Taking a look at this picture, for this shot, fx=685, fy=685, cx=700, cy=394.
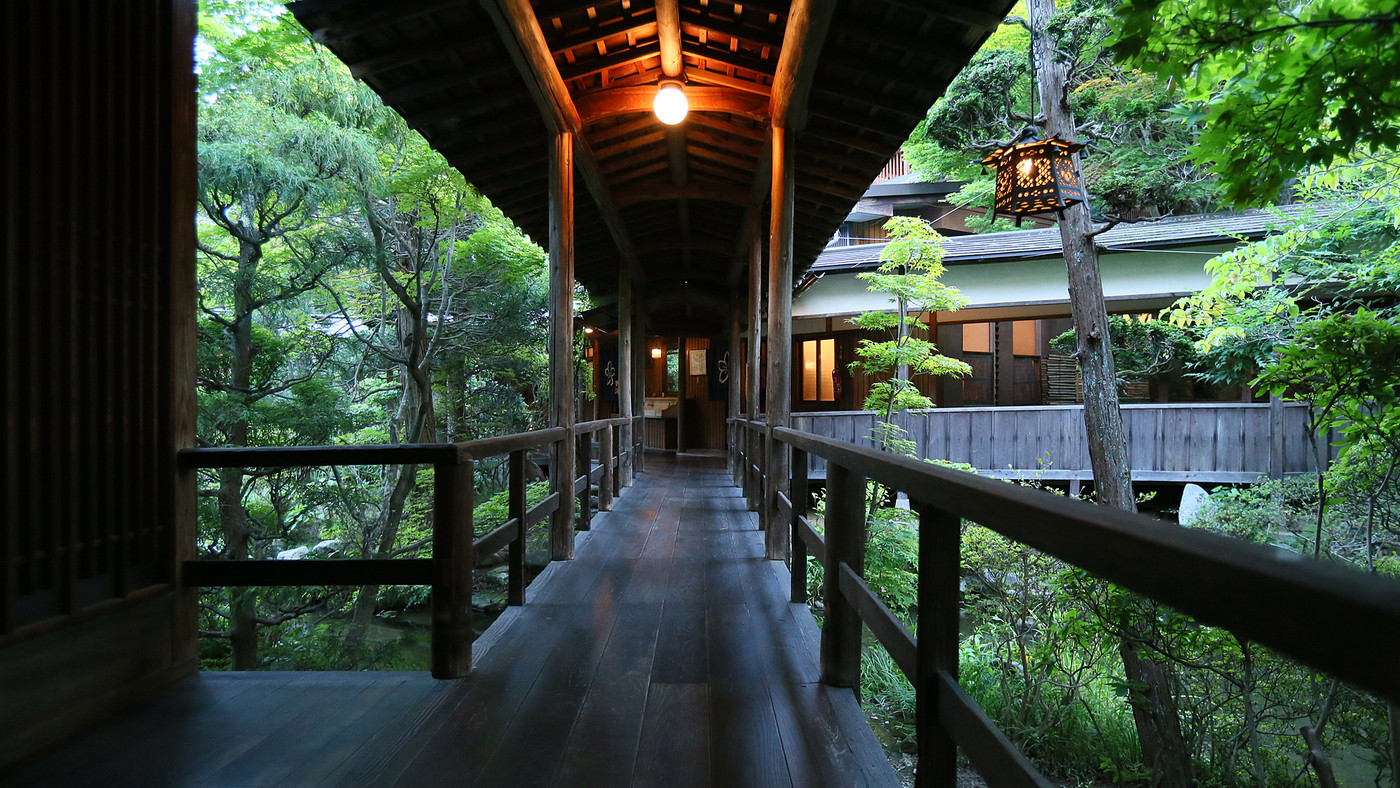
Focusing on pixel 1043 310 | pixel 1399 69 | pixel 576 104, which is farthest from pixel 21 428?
pixel 1043 310

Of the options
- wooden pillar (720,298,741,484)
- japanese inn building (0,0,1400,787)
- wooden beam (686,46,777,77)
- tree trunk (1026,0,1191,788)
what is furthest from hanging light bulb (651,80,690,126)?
wooden pillar (720,298,741,484)

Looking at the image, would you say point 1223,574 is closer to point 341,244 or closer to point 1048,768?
point 1048,768

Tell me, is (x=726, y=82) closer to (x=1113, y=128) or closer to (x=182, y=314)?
(x=182, y=314)

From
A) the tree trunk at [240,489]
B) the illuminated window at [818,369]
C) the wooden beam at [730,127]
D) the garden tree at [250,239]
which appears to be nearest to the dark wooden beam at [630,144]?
the wooden beam at [730,127]

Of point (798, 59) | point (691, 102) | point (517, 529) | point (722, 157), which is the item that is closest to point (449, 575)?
point (517, 529)

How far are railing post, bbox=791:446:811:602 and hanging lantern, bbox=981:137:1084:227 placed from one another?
11.4 ft

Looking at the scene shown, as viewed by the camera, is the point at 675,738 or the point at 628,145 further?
the point at 628,145

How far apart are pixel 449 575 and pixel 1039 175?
5369mm

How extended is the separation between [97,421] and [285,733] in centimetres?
126

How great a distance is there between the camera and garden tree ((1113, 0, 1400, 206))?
6.96 feet

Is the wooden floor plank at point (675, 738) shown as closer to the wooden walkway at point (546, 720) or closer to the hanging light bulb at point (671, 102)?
the wooden walkway at point (546, 720)

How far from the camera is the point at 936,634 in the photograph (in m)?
1.50

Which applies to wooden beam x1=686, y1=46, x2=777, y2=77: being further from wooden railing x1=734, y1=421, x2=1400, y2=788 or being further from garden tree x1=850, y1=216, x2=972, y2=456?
garden tree x1=850, y1=216, x2=972, y2=456

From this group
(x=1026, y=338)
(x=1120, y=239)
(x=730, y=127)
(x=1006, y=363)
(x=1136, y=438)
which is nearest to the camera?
(x=730, y=127)
